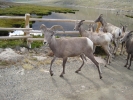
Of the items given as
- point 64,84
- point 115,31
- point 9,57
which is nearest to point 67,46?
point 64,84

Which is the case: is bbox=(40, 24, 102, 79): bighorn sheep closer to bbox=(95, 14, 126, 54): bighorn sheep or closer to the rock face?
the rock face

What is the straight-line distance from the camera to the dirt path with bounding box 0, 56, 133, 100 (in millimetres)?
7117

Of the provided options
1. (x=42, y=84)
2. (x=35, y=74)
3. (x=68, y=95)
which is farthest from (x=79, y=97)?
(x=35, y=74)

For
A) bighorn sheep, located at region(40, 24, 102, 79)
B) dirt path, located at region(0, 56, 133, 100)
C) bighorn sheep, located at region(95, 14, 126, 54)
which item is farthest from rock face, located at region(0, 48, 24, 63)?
bighorn sheep, located at region(95, 14, 126, 54)

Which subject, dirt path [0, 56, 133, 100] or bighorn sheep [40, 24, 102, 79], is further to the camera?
bighorn sheep [40, 24, 102, 79]

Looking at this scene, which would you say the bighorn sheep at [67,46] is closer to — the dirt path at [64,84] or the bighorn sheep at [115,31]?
the dirt path at [64,84]

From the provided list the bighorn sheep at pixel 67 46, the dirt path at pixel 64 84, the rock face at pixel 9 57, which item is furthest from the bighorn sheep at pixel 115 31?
the rock face at pixel 9 57

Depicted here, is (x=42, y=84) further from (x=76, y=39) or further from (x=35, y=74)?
(x=76, y=39)

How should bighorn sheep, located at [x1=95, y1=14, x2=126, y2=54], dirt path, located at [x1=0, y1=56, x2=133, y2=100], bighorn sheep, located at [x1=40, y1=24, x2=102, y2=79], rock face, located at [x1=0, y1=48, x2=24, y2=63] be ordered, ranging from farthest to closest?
bighorn sheep, located at [x1=95, y1=14, x2=126, y2=54]
rock face, located at [x1=0, y1=48, x2=24, y2=63]
bighorn sheep, located at [x1=40, y1=24, x2=102, y2=79]
dirt path, located at [x1=0, y1=56, x2=133, y2=100]

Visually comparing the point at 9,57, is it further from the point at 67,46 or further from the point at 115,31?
the point at 115,31

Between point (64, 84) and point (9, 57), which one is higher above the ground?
point (9, 57)

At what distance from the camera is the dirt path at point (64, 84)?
712 cm

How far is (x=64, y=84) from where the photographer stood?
811 centimetres

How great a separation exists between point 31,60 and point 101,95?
4.83 m
